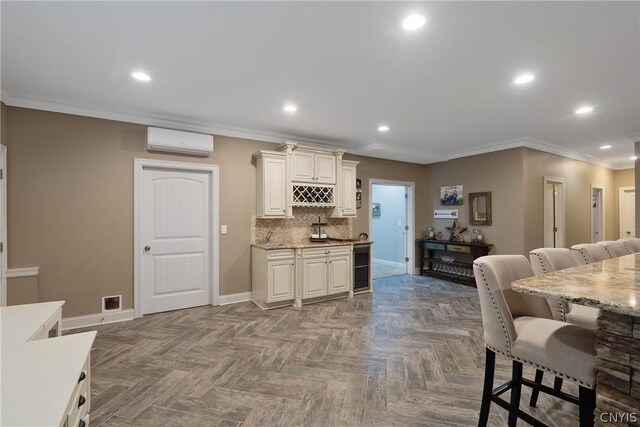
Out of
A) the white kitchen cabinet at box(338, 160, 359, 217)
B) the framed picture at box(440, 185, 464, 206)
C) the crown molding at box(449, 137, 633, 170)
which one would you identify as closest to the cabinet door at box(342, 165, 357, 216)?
the white kitchen cabinet at box(338, 160, 359, 217)

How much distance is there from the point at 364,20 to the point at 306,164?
293 centimetres

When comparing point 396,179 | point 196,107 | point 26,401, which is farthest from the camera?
point 396,179

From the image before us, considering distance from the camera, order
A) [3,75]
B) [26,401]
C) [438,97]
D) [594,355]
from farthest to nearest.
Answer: [438,97], [3,75], [594,355], [26,401]

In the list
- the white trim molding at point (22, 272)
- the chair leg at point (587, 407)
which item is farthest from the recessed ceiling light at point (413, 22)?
→ the white trim molding at point (22, 272)

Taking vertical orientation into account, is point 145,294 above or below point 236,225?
below

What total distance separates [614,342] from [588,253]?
1.69 metres

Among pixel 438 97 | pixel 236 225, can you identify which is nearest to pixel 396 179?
pixel 438 97

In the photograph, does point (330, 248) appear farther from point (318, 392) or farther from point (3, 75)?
point (3, 75)

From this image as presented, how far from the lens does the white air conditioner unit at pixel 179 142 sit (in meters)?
3.90

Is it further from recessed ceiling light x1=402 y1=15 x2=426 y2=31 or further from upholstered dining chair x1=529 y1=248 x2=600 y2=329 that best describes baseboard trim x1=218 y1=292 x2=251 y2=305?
recessed ceiling light x1=402 y1=15 x2=426 y2=31

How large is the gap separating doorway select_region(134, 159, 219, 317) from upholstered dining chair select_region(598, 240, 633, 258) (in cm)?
456

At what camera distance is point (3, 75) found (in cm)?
286

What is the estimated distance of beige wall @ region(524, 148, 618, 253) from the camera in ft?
17.5

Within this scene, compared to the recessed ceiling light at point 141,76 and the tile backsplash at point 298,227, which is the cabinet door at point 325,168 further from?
the recessed ceiling light at point 141,76
